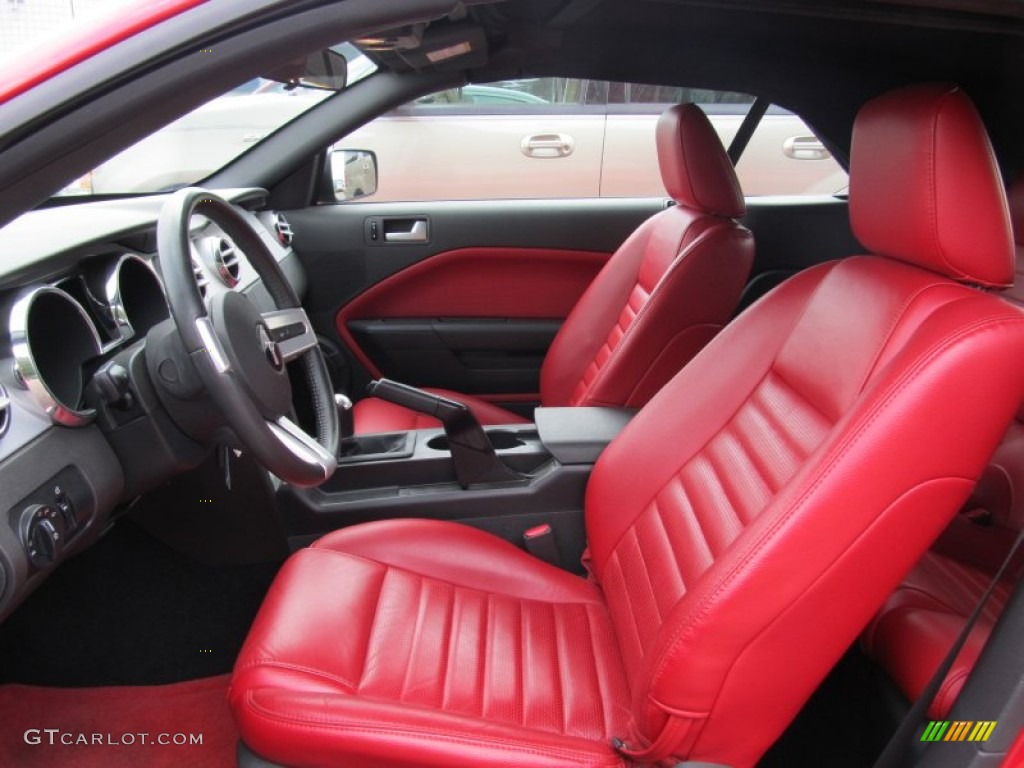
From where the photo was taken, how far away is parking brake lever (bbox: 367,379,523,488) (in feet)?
5.26

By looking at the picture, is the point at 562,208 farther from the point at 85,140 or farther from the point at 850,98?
the point at 85,140

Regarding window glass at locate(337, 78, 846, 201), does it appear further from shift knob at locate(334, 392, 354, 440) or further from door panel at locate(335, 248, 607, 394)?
shift knob at locate(334, 392, 354, 440)

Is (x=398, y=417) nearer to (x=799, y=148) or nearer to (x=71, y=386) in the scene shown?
(x=71, y=386)

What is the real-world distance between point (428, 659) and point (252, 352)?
0.52 metres

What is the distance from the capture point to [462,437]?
1603 millimetres

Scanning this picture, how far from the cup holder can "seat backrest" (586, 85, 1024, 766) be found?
0.56m

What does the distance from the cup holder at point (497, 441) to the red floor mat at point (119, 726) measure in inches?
29.1

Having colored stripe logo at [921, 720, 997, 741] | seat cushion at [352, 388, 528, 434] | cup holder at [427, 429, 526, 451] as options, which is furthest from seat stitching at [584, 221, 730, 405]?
colored stripe logo at [921, 720, 997, 741]

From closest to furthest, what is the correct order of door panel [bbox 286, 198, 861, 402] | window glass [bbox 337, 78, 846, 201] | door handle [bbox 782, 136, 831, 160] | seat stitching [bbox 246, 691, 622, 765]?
seat stitching [bbox 246, 691, 622, 765]
door panel [bbox 286, 198, 861, 402]
door handle [bbox 782, 136, 831, 160]
window glass [bbox 337, 78, 846, 201]

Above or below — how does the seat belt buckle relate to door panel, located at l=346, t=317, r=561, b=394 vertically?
above

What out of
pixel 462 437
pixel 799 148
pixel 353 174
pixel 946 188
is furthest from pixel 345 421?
pixel 799 148

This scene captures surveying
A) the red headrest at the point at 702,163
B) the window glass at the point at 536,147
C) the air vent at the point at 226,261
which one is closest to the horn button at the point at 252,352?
the air vent at the point at 226,261

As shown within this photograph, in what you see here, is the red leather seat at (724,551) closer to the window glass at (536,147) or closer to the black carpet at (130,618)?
the black carpet at (130,618)

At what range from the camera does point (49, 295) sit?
45.1 inches
